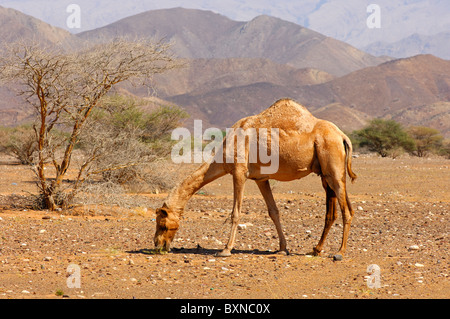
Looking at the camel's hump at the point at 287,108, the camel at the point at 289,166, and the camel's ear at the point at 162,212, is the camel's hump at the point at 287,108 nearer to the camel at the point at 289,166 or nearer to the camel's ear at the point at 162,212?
the camel at the point at 289,166

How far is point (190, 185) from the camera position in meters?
8.95

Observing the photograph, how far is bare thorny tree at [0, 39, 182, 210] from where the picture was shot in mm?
12453

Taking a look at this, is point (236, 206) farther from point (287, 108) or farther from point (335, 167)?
point (287, 108)

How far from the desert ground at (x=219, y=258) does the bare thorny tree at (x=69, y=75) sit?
Result: 63.2 inches

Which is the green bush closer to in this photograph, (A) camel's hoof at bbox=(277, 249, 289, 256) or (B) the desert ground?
(B) the desert ground

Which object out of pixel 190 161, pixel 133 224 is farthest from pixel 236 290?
pixel 190 161

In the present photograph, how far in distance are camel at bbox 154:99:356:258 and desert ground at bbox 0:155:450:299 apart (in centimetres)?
52

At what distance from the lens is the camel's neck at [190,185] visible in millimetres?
8867

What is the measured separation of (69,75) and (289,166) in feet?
21.6

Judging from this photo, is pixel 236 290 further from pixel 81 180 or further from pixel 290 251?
pixel 81 180

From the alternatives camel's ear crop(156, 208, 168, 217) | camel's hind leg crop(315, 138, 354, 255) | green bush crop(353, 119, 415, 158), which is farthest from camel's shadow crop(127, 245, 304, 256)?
green bush crop(353, 119, 415, 158)

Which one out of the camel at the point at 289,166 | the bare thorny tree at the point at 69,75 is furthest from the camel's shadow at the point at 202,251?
the bare thorny tree at the point at 69,75

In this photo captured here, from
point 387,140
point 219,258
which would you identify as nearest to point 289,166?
point 219,258

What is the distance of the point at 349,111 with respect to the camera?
90.1 metres
